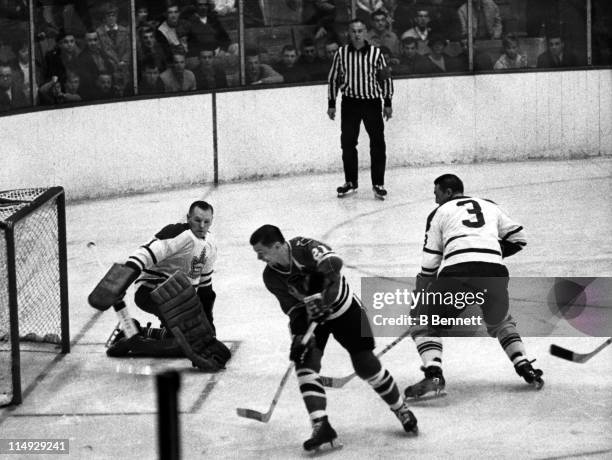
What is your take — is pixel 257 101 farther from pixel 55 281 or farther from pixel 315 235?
pixel 55 281

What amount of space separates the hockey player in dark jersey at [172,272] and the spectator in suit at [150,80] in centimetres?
564

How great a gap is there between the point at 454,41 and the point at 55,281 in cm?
684

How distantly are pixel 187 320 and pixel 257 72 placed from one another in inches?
267

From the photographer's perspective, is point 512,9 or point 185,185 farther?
point 512,9

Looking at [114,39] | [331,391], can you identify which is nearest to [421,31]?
[114,39]

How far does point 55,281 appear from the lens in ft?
27.6

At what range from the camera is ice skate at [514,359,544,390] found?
6.32 m

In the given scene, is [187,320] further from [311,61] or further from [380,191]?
[311,61]

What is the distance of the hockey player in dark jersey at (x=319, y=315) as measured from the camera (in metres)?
5.56

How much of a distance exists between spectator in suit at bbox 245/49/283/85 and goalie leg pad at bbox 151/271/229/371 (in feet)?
21.6

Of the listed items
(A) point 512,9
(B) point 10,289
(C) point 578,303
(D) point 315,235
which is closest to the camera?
(B) point 10,289

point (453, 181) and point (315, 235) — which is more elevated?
point (453, 181)

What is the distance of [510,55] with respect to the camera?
1398 centimetres

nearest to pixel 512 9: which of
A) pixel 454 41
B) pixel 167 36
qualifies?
pixel 454 41
